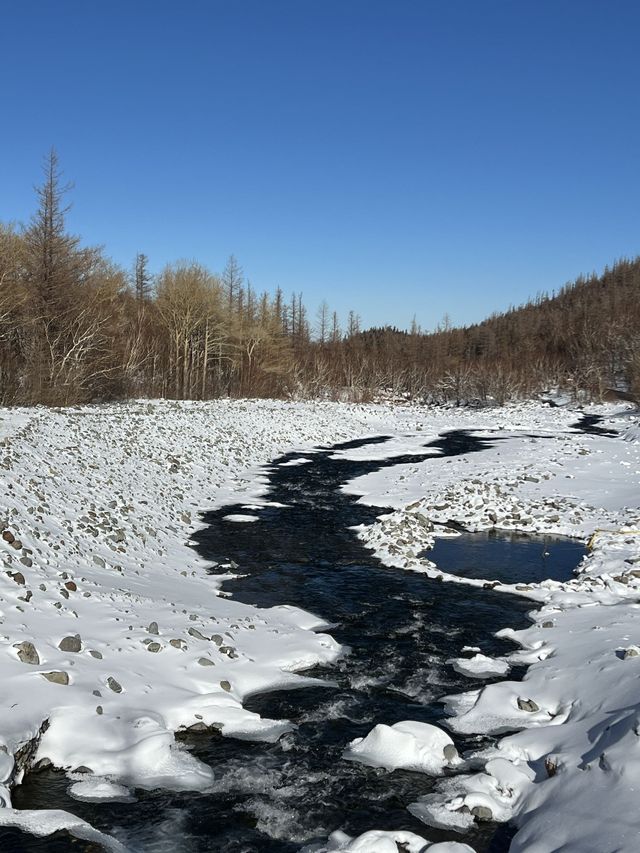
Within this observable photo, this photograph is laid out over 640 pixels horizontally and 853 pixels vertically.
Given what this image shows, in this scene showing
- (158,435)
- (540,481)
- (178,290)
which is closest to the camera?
(540,481)

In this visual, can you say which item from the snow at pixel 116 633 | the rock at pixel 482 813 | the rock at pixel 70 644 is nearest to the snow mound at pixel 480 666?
the snow at pixel 116 633

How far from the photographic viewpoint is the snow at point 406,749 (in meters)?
5.35

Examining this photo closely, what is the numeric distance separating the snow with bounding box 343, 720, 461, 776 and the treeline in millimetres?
25200

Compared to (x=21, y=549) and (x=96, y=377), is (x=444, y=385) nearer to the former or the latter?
(x=96, y=377)

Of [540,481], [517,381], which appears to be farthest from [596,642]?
[517,381]

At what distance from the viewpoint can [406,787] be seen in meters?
5.03

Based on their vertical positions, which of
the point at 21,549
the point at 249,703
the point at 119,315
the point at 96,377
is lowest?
the point at 249,703

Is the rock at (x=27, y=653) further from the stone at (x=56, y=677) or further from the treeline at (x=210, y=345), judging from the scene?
the treeline at (x=210, y=345)

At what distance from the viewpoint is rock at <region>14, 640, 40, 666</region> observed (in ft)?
19.4

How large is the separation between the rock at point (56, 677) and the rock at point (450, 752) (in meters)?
3.42

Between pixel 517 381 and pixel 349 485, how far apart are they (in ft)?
182

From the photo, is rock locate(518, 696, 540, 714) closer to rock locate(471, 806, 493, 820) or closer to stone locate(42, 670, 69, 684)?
rock locate(471, 806, 493, 820)

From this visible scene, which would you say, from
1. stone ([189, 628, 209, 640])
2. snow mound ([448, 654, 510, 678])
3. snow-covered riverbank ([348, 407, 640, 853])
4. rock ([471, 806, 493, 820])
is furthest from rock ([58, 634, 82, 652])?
snow mound ([448, 654, 510, 678])

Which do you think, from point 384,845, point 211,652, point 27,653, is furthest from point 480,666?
point 27,653
